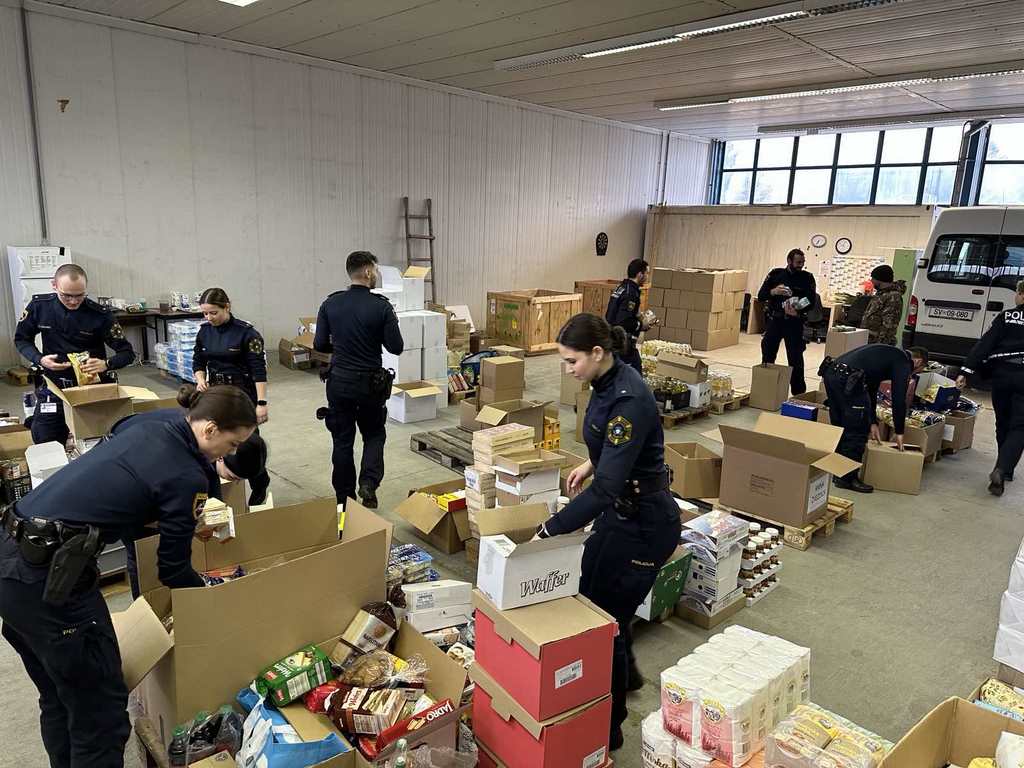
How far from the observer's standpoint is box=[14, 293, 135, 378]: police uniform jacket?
439 cm

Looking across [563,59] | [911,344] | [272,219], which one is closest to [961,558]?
[911,344]

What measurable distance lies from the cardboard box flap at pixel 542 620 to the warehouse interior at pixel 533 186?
1.38 ft

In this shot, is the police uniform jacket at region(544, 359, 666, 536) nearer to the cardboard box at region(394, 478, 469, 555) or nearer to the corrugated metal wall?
the cardboard box at region(394, 478, 469, 555)

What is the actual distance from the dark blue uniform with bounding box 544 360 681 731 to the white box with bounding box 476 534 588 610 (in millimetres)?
120

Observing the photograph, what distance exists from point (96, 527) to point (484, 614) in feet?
4.19

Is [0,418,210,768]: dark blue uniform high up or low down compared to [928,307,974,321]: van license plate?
down

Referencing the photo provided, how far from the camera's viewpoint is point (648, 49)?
8.38 meters

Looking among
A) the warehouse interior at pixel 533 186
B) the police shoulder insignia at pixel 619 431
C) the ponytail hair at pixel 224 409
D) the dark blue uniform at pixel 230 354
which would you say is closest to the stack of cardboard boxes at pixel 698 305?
the warehouse interior at pixel 533 186

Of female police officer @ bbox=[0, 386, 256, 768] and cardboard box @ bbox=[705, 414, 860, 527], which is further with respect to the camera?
cardboard box @ bbox=[705, 414, 860, 527]

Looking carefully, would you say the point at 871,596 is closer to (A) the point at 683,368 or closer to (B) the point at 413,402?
(A) the point at 683,368

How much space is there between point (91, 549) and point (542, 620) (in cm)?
141

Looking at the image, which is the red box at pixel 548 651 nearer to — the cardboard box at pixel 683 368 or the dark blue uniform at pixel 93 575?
the dark blue uniform at pixel 93 575

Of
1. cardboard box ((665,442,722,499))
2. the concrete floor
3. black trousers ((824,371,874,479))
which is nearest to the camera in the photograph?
the concrete floor

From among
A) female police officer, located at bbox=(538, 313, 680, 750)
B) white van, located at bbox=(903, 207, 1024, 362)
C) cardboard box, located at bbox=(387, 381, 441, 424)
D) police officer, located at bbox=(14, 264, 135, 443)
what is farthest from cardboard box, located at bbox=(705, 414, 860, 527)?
white van, located at bbox=(903, 207, 1024, 362)
